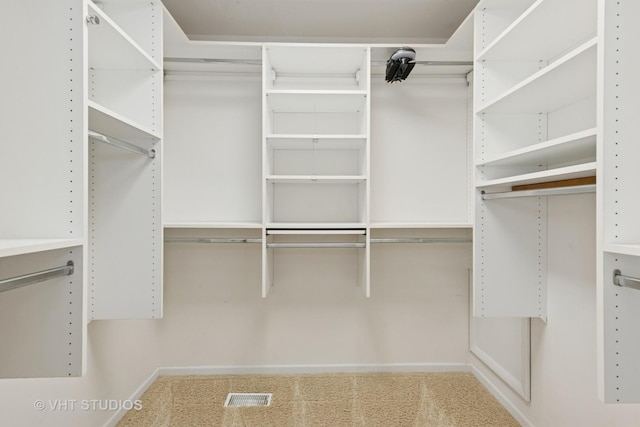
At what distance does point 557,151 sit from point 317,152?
4.84ft

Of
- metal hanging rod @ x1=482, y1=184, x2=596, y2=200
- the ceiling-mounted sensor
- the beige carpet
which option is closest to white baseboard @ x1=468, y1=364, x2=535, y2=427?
the beige carpet

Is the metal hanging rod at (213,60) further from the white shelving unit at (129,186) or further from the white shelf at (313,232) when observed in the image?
the white shelf at (313,232)

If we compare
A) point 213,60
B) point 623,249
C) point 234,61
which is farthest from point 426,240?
point 213,60

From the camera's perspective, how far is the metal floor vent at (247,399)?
6.84ft

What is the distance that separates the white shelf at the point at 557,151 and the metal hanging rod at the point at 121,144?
1.59 meters

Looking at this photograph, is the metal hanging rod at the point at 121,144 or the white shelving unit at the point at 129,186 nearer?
the metal hanging rod at the point at 121,144

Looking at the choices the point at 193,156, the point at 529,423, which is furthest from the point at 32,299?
the point at 529,423

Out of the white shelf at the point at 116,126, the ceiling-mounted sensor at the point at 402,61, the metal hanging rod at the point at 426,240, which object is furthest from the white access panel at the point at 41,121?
the metal hanging rod at the point at 426,240

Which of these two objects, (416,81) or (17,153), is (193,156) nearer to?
(17,153)

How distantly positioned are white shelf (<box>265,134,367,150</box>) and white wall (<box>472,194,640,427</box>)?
1.12 metres

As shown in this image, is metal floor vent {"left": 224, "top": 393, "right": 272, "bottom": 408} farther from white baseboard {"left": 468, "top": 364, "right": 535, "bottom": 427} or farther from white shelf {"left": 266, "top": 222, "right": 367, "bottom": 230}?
white baseboard {"left": 468, "top": 364, "right": 535, "bottom": 427}

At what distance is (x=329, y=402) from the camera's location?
2098mm

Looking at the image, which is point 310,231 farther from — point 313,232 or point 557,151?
point 557,151

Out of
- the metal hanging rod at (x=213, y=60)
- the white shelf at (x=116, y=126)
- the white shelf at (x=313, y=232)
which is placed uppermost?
the metal hanging rod at (x=213, y=60)
